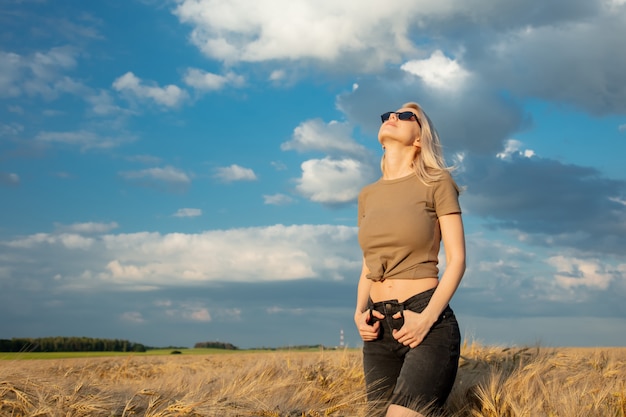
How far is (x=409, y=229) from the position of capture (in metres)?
4.09

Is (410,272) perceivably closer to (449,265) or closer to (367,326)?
(449,265)

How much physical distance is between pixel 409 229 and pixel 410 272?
0.94 feet

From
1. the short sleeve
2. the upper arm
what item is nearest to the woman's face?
the short sleeve

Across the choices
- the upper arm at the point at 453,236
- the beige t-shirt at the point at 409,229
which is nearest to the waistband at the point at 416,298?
the beige t-shirt at the point at 409,229

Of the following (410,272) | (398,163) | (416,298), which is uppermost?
(398,163)

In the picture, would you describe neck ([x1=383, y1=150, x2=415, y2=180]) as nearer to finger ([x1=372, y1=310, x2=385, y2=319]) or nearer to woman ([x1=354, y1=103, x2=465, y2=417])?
woman ([x1=354, y1=103, x2=465, y2=417])

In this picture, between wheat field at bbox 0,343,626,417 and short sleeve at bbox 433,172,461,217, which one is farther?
short sleeve at bbox 433,172,461,217

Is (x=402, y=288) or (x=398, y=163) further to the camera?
(x=398, y=163)

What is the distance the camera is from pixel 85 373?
816 centimetres

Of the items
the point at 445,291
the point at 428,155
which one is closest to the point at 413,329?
the point at 445,291

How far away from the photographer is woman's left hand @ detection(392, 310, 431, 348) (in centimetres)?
383

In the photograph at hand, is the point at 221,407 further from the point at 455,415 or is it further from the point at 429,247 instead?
the point at 455,415

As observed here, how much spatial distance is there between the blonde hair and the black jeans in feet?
2.66

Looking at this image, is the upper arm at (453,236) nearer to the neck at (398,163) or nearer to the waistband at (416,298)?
the waistband at (416,298)
